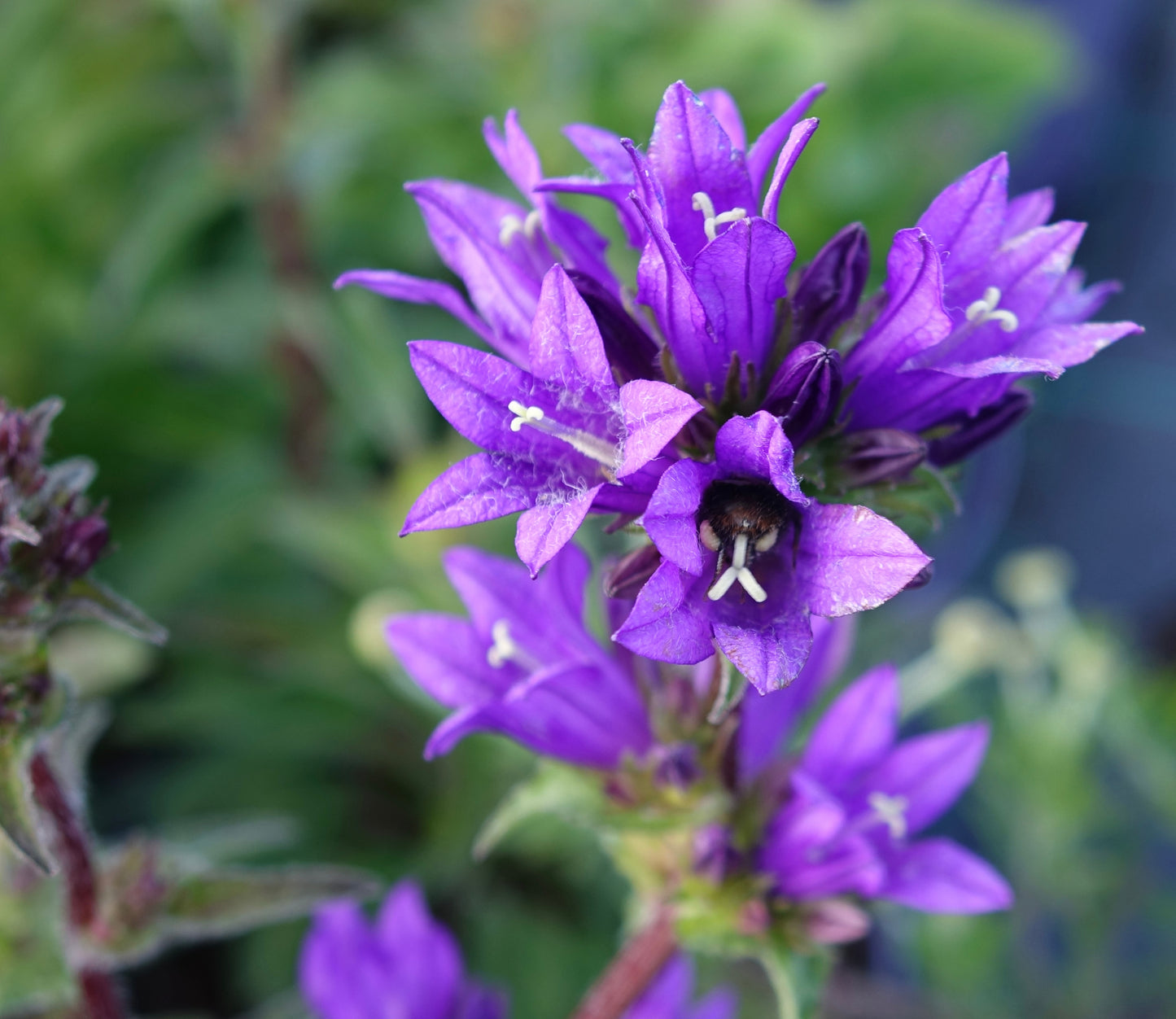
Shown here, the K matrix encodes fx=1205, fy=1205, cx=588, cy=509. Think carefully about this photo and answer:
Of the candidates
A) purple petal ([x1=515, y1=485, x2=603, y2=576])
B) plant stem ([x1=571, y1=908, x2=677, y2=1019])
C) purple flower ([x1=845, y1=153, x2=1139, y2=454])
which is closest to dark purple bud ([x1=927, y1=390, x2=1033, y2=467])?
purple flower ([x1=845, y1=153, x2=1139, y2=454])

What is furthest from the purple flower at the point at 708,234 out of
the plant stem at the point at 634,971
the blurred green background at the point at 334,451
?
the blurred green background at the point at 334,451

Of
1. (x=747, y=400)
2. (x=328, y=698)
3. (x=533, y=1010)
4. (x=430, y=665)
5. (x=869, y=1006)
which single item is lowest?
(x=869, y=1006)

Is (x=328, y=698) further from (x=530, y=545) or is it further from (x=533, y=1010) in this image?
(x=530, y=545)

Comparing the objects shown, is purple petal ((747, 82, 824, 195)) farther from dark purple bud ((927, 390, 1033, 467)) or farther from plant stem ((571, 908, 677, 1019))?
plant stem ((571, 908, 677, 1019))

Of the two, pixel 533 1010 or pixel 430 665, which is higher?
pixel 430 665

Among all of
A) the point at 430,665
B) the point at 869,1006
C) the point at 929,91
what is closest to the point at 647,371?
the point at 430,665

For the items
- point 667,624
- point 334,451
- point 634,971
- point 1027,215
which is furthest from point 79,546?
point 334,451

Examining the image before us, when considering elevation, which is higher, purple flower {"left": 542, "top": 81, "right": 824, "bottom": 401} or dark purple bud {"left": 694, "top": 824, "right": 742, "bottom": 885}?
purple flower {"left": 542, "top": 81, "right": 824, "bottom": 401}
